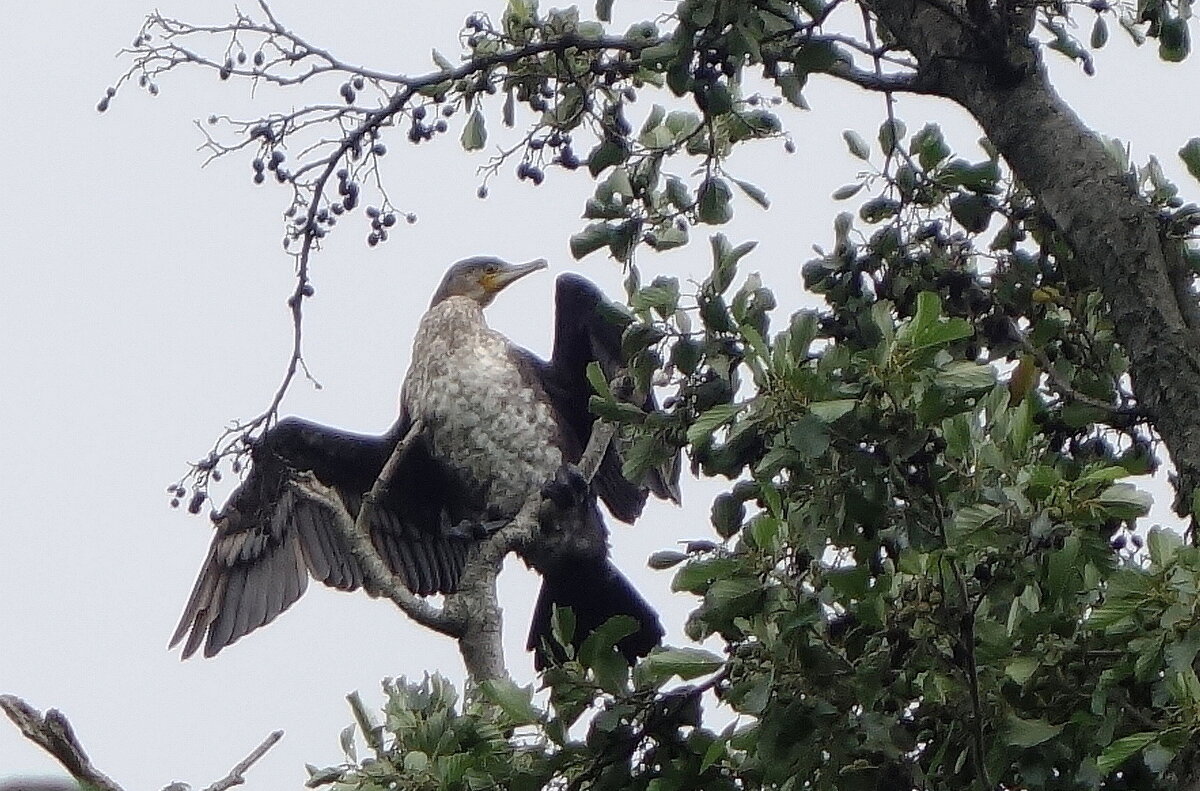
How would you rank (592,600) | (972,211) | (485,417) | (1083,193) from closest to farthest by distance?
(1083,193)
(972,211)
(592,600)
(485,417)

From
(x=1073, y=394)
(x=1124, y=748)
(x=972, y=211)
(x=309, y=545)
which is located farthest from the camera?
(x=309, y=545)

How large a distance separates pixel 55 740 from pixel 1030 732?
3.94 ft

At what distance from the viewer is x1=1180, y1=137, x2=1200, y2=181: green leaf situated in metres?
2.42

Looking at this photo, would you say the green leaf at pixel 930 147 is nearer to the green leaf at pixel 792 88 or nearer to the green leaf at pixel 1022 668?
the green leaf at pixel 792 88

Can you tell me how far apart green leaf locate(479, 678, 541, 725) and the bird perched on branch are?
8.71ft

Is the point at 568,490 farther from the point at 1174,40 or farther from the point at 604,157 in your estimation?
the point at 1174,40

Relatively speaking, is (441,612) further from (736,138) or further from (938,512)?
(938,512)

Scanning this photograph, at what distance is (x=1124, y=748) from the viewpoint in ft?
6.24

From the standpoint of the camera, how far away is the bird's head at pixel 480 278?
20.7 feet

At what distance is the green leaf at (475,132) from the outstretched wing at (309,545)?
2.55 metres

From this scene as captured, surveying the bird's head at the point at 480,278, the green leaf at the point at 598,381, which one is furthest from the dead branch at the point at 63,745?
the bird's head at the point at 480,278

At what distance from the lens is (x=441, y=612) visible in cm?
379

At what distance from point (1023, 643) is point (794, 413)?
0.39 meters

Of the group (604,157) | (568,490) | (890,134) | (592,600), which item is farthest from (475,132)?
(592,600)
